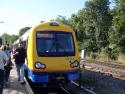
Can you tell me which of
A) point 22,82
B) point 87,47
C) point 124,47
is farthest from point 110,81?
point 87,47

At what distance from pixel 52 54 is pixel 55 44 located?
564mm

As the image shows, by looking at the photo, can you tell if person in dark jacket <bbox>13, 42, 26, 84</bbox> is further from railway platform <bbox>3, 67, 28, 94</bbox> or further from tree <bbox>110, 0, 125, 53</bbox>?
tree <bbox>110, 0, 125, 53</bbox>

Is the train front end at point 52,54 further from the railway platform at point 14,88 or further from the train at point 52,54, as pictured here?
the railway platform at point 14,88

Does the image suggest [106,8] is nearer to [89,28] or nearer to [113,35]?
[89,28]

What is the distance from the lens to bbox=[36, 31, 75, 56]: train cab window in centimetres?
1510

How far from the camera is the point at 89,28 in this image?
71.2 m

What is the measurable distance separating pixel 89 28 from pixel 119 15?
60.2 ft

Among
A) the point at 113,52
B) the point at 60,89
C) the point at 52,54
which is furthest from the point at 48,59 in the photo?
the point at 113,52

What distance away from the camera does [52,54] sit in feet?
49.2

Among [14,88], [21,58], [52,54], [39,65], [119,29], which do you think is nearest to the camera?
[39,65]

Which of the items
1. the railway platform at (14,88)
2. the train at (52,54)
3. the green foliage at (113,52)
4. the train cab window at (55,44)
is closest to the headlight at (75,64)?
the train at (52,54)

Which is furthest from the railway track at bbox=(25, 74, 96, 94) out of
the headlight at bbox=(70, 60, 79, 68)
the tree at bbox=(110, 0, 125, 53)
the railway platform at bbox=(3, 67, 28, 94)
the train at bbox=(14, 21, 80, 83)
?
the tree at bbox=(110, 0, 125, 53)

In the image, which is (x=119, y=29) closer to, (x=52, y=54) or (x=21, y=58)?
(x=21, y=58)

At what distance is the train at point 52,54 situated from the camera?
48.1 feet
